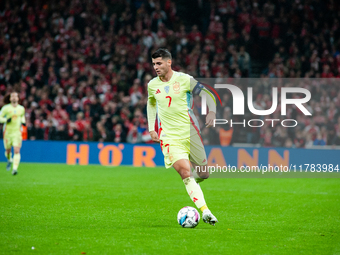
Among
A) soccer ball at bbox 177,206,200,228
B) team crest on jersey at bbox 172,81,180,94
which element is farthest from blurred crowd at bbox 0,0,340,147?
A: soccer ball at bbox 177,206,200,228

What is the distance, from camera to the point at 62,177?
1349 cm

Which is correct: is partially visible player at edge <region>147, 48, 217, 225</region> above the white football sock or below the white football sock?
above

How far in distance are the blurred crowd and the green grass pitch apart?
5.05 meters

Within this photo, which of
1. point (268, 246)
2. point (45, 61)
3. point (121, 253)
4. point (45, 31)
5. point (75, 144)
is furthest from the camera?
point (45, 31)

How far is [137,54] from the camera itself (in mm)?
21734

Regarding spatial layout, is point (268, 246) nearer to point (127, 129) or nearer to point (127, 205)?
point (127, 205)

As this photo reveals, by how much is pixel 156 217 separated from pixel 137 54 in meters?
15.3

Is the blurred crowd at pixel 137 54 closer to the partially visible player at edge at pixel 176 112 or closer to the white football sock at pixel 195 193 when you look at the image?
the partially visible player at edge at pixel 176 112

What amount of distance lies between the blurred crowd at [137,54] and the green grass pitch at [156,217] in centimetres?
505

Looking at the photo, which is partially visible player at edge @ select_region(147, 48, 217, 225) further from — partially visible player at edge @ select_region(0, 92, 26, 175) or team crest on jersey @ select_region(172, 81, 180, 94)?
partially visible player at edge @ select_region(0, 92, 26, 175)

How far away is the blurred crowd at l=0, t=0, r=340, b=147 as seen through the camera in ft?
59.6

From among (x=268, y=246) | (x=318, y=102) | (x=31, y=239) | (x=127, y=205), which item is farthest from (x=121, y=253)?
(x=318, y=102)

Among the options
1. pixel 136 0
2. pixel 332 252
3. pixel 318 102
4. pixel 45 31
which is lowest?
pixel 332 252

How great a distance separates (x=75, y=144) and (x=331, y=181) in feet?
31.1
